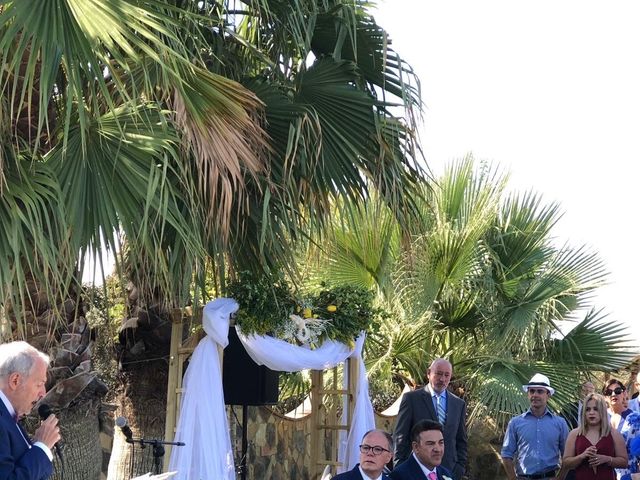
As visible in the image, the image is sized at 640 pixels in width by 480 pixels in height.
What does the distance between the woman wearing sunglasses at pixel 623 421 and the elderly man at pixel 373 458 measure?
2911 millimetres

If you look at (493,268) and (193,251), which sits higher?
(493,268)

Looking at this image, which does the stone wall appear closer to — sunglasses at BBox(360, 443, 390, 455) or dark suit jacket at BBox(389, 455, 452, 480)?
dark suit jacket at BBox(389, 455, 452, 480)

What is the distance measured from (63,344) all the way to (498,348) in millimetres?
6383

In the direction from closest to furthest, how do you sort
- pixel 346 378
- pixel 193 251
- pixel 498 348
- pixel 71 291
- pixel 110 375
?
pixel 193 251, pixel 71 291, pixel 346 378, pixel 110 375, pixel 498 348

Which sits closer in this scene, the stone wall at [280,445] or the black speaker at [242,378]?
the black speaker at [242,378]

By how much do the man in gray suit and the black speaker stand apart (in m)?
1.22

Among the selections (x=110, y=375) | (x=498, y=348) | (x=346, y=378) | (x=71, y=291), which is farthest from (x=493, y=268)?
(x=71, y=291)

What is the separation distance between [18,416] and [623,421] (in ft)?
19.9

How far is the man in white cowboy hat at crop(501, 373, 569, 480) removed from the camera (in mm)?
8555

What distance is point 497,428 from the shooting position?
1244cm

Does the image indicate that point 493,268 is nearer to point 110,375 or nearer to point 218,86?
point 110,375

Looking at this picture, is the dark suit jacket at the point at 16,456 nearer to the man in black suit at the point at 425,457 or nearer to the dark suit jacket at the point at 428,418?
the man in black suit at the point at 425,457

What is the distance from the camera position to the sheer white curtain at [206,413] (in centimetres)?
791

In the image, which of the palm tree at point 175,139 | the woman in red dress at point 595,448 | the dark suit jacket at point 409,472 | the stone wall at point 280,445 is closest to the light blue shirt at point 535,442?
the woman in red dress at point 595,448
